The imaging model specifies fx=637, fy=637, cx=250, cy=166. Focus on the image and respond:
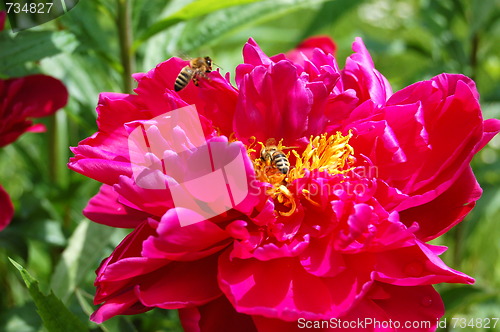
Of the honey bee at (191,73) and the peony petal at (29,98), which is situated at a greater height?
the honey bee at (191,73)

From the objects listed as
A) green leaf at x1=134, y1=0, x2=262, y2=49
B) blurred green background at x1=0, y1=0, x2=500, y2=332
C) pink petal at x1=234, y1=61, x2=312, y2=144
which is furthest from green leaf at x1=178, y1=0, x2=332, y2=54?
pink petal at x1=234, y1=61, x2=312, y2=144

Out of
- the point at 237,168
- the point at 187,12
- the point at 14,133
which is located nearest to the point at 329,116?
the point at 237,168

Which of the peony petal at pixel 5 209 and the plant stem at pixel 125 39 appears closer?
the peony petal at pixel 5 209

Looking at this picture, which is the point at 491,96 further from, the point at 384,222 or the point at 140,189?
the point at 140,189

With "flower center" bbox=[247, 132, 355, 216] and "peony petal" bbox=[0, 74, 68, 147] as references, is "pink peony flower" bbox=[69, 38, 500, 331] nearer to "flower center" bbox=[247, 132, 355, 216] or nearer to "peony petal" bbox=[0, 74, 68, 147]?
"flower center" bbox=[247, 132, 355, 216]

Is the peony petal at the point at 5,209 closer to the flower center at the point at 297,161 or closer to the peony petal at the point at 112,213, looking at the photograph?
the peony petal at the point at 112,213

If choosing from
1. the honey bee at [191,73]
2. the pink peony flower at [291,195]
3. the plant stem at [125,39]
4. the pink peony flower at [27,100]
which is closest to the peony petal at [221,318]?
the pink peony flower at [291,195]

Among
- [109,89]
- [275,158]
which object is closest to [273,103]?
[275,158]
